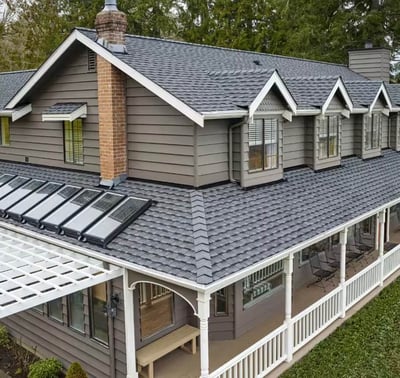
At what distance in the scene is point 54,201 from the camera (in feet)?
35.7

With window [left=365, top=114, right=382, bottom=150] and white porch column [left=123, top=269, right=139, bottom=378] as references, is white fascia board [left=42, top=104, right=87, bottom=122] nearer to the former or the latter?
white porch column [left=123, top=269, right=139, bottom=378]

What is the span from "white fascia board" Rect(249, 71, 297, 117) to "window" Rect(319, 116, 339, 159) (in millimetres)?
2511

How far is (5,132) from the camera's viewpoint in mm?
14734

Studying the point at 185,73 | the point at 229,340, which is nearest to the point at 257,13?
the point at 185,73

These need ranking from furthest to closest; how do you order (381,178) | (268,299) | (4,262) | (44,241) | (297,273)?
(381,178) → (297,273) → (268,299) → (44,241) → (4,262)

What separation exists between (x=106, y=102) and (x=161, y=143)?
1.61 meters

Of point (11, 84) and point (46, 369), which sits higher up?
point (11, 84)

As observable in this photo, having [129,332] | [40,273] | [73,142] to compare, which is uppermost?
[73,142]

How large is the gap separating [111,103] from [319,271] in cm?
706

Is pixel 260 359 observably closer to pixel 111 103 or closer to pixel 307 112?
pixel 111 103

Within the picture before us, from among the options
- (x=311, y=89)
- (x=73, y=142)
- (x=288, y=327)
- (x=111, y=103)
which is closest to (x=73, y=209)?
(x=111, y=103)

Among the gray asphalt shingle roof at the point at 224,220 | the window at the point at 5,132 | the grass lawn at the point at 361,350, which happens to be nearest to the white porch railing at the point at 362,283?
the grass lawn at the point at 361,350

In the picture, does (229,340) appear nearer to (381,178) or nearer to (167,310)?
(167,310)

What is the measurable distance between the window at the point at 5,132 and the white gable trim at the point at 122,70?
2.23 meters
